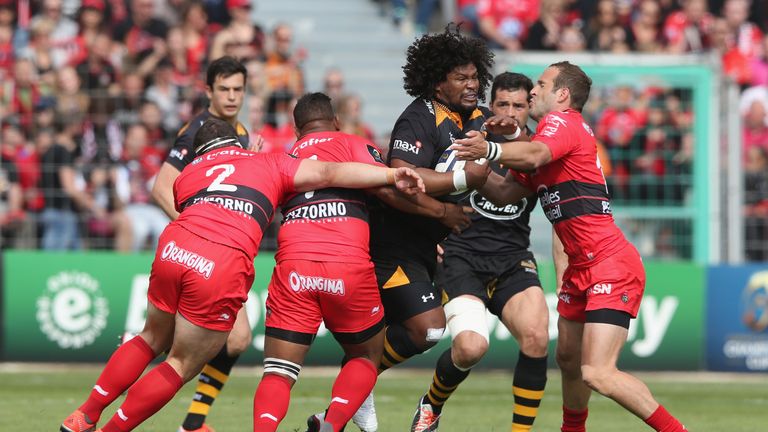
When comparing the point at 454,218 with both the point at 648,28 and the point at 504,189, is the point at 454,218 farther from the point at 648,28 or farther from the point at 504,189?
the point at 648,28

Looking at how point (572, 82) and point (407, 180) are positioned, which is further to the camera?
point (572, 82)

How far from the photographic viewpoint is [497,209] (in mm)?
10320

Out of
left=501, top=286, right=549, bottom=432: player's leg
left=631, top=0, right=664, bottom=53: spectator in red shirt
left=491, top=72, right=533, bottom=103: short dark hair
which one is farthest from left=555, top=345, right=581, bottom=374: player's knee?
left=631, top=0, right=664, bottom=53: spectator in red shirt

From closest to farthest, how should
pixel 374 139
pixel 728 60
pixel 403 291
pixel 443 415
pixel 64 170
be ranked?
pixel 403 291, pixel 443 415, pixel 64 170, pixel 374 139, pixel 728 60

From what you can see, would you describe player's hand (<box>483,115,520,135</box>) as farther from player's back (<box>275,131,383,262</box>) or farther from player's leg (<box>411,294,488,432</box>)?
player's leg (<box>411,294,488,432</box>)

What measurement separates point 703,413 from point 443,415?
244 centimetres

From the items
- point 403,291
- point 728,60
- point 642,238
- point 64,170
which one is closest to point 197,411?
point 403,291

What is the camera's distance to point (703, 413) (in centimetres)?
1230

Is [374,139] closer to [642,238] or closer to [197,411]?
[642,238]

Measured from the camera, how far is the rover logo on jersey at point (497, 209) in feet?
33.9

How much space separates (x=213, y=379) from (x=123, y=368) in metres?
1.48

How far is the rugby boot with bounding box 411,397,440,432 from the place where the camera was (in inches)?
380

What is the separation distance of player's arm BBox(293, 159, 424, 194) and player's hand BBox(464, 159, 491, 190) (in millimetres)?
372

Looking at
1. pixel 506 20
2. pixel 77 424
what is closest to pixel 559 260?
pixel 77 424
